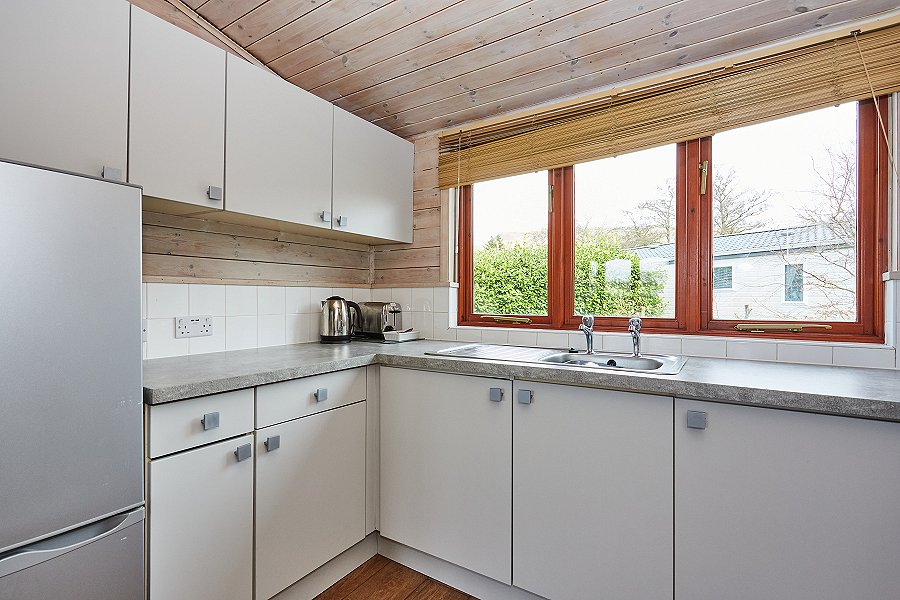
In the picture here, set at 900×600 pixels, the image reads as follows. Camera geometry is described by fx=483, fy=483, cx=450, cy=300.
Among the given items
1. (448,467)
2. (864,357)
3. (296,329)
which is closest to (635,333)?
(864,357)

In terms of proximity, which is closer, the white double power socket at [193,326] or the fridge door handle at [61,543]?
the fridge door handle at [61,543]

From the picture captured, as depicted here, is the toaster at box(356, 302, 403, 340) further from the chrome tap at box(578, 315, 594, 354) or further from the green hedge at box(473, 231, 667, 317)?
the chrome tap at box(578, 315, 594, 354)

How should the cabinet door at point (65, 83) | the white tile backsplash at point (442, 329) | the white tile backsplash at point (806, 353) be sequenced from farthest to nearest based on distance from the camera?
the white tile backsplash at point (442, 329), the white tile backsplash at point (806, 353), the cabinet door at point (65, 83)

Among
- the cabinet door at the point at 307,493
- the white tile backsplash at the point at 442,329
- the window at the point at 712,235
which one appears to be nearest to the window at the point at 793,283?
the window at the point at 712,235

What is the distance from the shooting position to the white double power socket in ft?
6.54

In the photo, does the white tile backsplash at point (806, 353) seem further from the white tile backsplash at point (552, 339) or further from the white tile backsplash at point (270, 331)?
the white tile backsplash at point (270, 331)

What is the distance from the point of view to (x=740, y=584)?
1.34 metres

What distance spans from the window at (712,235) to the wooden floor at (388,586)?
124cm

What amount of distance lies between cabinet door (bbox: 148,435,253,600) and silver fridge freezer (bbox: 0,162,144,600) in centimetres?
9

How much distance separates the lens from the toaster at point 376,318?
104 inches

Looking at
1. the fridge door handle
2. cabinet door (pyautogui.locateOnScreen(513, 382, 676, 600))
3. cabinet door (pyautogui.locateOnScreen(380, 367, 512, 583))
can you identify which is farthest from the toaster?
the fridge door handle

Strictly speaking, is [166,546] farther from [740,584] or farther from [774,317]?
[774,317]

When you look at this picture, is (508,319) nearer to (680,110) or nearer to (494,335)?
(494,335)

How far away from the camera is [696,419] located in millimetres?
1385
